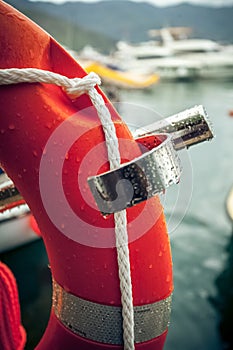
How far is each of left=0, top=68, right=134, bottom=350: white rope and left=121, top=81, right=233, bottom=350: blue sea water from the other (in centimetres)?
10

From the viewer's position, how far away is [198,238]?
3.57 m

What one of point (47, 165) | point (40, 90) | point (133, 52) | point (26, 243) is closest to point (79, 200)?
point (47, 165)

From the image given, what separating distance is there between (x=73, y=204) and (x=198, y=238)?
3.03 m

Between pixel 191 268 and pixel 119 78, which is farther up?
pixel 119 78

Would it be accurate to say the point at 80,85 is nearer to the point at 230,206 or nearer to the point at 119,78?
the point at 230,206

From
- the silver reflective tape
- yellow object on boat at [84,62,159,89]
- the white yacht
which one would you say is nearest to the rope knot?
the silver reflective tape

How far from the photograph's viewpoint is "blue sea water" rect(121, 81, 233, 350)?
34.1 inches

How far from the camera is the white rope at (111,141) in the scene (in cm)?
69

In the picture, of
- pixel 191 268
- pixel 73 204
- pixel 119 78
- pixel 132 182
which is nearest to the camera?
→ pixel 132 182

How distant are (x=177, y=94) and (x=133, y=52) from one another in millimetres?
8157

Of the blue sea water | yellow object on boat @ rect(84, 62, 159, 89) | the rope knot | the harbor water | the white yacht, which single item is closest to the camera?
the rope knot

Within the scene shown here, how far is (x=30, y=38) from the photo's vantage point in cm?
70

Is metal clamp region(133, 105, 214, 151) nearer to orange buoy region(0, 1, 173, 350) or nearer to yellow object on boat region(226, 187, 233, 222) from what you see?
orange buoy region(0, 1, 173, 350)

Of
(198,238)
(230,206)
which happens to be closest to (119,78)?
(198,238)
